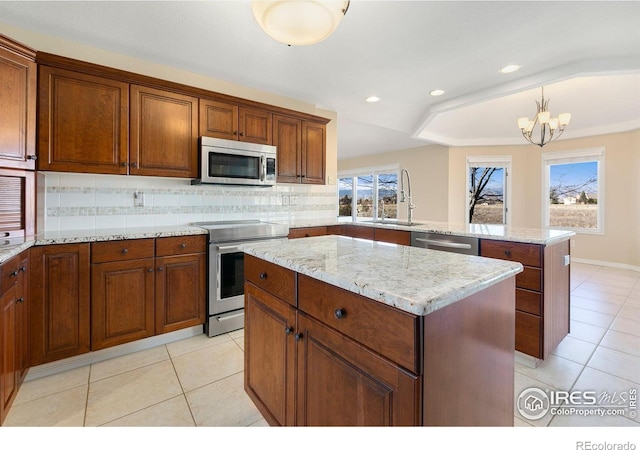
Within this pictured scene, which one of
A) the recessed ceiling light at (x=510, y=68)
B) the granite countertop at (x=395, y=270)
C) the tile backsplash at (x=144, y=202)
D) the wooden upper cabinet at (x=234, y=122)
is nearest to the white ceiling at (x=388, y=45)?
the recessed ceiling light at (x=510, y=68)

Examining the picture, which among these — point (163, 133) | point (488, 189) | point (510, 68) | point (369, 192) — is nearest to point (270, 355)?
point (163, 133)

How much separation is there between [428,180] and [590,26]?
443 cm

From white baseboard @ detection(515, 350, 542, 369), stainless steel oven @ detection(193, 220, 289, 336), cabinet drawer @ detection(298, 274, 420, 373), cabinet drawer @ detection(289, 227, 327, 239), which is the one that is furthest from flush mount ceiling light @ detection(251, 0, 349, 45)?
white baseboard @ detection(515, 350, 542, 369)

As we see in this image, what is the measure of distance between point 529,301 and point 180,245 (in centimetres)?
265

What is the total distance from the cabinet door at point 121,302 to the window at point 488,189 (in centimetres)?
609

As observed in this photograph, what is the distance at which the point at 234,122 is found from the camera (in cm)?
292

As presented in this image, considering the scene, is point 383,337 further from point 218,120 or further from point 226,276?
point 218,120

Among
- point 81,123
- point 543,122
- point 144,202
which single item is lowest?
point 144,202

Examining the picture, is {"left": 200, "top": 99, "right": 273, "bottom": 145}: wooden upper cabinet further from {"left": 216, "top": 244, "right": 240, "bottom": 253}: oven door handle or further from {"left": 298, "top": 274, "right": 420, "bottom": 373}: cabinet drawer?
{"left": 298, "top": 274, "right": 420, "bottom": 373}: cabinet drawer

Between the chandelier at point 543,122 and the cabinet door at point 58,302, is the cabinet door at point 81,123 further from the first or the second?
the chandelier at point 543,122

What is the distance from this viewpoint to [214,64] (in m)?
2.70

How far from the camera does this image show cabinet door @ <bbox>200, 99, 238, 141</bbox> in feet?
9.00

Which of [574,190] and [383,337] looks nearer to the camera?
[383,337]
